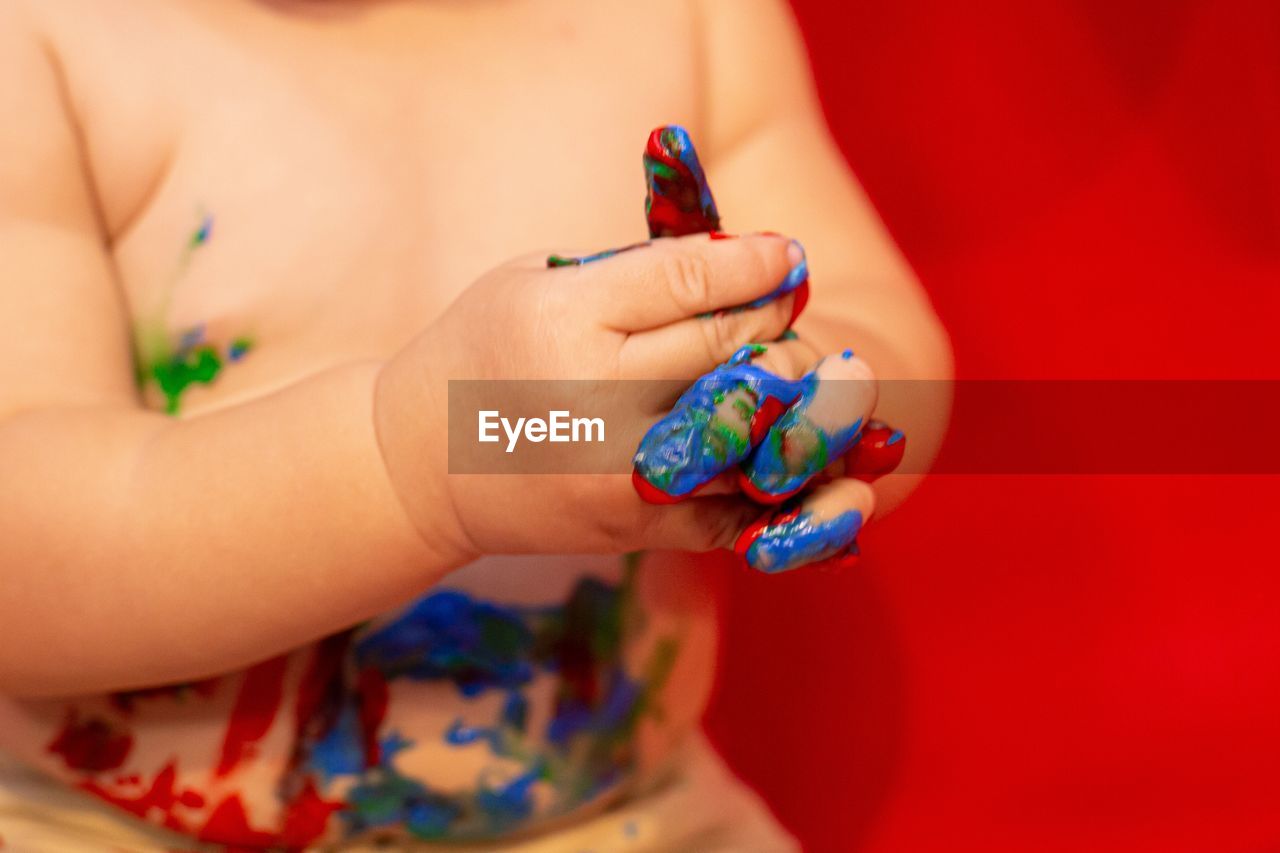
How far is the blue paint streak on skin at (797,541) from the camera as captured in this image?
0.42 meters

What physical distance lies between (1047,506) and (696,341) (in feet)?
1.95

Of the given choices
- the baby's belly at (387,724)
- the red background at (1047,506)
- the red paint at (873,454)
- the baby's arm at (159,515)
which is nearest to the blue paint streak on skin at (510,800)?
the baby's belly at (387,724)

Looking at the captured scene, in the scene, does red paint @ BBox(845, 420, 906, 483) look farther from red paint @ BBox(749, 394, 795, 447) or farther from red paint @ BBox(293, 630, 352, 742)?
red paint @ BBox(293, 630, 352, 742)

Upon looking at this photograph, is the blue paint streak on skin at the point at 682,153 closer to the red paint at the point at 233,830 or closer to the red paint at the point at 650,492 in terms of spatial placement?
the red paint at the point at 650,492

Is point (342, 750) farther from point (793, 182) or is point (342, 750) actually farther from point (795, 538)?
point (793, 182)

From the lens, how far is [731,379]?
41 cm

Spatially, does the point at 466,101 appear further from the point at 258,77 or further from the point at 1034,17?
the point at 1034,17

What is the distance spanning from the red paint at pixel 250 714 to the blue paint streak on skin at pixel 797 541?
238 millimetres

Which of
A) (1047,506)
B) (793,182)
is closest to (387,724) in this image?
(793,182)

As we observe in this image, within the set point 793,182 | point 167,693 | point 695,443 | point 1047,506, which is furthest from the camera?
point 1047,506

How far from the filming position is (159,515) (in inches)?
18.8

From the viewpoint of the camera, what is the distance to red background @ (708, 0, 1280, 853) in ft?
2.77

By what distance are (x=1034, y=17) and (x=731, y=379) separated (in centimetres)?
70

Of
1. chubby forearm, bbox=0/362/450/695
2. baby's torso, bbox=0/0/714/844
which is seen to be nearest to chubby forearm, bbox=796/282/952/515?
baby's torso, bbox=0/0/714/844
